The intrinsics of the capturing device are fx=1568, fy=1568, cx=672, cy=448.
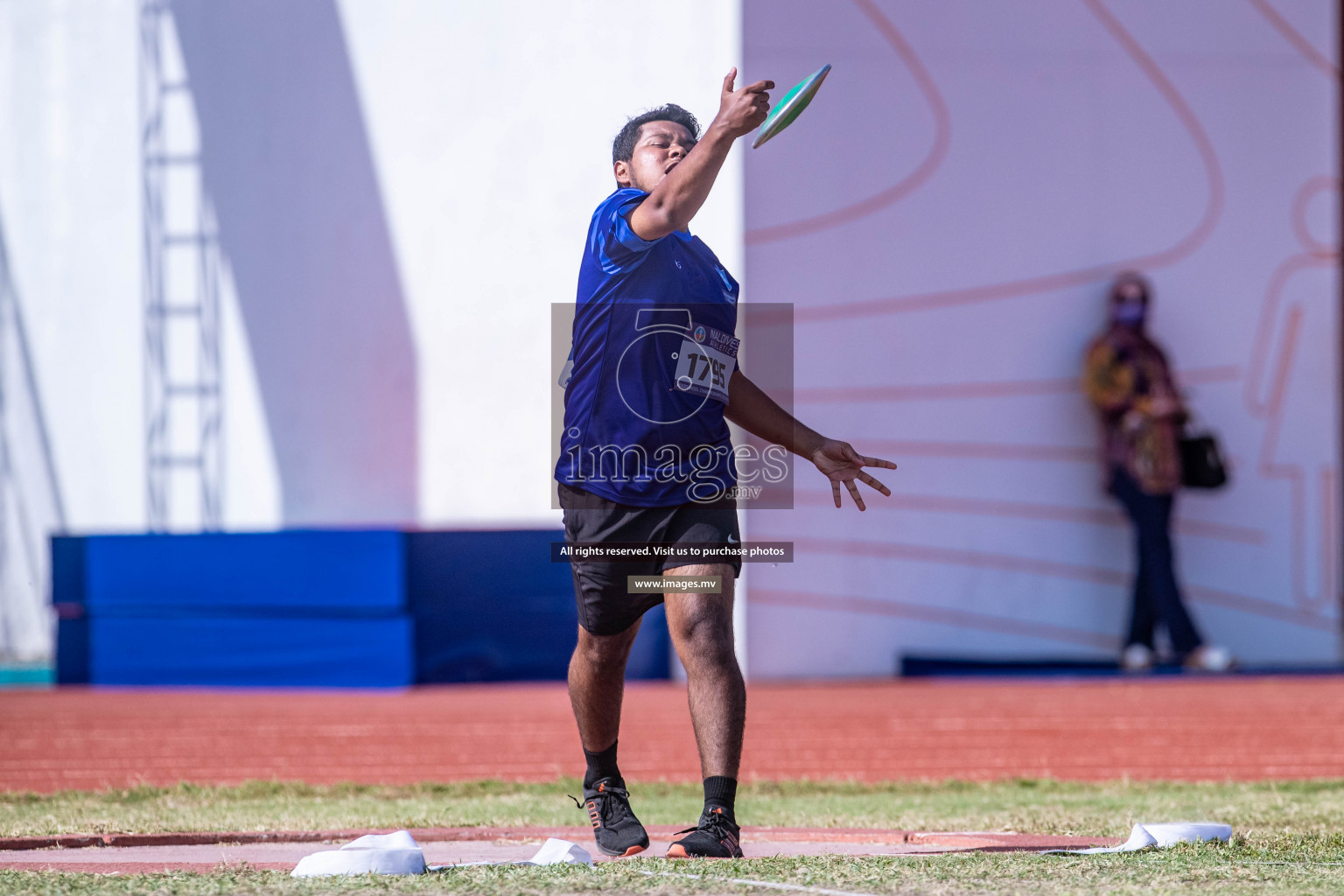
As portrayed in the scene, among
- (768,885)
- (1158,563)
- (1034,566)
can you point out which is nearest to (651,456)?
(768,885)

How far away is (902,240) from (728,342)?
5.95 meters

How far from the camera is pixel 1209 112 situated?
383 inches

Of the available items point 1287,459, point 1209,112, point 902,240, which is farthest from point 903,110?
point 1287,459

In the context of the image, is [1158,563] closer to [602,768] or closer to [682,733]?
[682,733]

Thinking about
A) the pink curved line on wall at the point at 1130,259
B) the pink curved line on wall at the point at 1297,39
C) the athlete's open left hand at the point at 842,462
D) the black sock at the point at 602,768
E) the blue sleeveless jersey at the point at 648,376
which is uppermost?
the pink curved line on wall at the point at 1297,39

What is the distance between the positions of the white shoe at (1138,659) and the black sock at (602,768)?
630 cm

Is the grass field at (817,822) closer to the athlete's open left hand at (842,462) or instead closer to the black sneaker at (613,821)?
the black sneaker at (613,821)

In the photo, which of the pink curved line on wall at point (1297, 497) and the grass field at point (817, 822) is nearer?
the grass field at point (817, 822)

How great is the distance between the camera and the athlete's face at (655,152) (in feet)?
11.4

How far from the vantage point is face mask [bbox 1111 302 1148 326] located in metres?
9.22

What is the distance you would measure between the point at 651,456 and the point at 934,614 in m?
6.28

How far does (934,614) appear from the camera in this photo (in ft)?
30.8

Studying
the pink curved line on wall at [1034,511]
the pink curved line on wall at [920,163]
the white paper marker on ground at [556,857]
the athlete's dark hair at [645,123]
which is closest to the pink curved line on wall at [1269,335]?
the pink curved line on wall at [1034,511]

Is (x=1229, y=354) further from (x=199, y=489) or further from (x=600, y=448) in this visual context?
(x=600, y=448)
